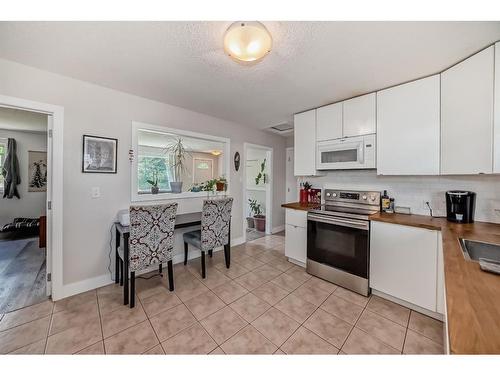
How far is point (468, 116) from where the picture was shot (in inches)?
65.3

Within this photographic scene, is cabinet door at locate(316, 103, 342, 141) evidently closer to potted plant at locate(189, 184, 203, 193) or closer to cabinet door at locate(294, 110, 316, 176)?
cabinet door at locate(294, 110, 316, 176)

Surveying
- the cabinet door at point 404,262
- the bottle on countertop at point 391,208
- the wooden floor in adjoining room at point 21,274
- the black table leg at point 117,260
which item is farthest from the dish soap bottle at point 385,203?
the wooden floor in adjoining room at point 21,274

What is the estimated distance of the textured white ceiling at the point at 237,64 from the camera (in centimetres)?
135

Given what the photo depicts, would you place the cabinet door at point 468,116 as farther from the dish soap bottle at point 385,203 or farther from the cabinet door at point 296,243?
the cabinet door at point 296,243

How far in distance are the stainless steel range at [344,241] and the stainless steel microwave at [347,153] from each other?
1.35ft

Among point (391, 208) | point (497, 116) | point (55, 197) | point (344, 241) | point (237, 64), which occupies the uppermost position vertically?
point (237, 64)

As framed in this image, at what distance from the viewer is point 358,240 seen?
211 centimetres

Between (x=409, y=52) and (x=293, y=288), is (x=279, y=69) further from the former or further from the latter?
(x=293, y=288)

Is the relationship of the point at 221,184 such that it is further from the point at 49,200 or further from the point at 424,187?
the point at 424,187

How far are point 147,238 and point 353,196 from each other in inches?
98.6

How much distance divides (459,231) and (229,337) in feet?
6.53

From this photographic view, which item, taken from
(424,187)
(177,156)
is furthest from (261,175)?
(424,187)

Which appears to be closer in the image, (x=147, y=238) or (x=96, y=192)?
(x=147, y=238)

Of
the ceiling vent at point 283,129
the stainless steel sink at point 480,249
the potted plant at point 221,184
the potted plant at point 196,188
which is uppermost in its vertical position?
the ceiling vent at point 283,129
